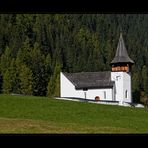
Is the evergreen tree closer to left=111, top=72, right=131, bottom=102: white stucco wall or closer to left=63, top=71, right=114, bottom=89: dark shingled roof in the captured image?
left=63, top=71, right=114, bottom=89: dark shingled roof

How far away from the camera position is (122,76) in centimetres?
7875

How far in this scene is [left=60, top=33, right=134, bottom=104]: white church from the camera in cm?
7756

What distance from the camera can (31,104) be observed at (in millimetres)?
43156

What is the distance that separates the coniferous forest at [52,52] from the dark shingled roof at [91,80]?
64.9ft

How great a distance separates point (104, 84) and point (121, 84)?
2.64 m

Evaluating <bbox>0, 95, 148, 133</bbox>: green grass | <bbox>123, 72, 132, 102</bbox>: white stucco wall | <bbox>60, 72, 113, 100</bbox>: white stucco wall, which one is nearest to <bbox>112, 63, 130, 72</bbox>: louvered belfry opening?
<bbox>123, 72, 132, 102</bbox>: white stucco wall

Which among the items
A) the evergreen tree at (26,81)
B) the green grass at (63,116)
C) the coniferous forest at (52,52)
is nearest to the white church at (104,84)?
the evergreen tree at (26,81)

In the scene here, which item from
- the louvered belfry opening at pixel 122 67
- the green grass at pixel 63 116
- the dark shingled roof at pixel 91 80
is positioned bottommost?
the green grass at pixel 63 116

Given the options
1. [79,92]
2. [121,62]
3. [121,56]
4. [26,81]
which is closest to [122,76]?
[121,62]

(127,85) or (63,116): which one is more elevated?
(127,85)

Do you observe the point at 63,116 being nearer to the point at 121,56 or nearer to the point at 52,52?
the point at 121,56

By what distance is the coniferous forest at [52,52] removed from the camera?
4178 inches

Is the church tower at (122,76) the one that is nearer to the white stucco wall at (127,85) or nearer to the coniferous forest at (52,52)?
the white stucco wall at (127,85)
